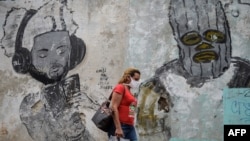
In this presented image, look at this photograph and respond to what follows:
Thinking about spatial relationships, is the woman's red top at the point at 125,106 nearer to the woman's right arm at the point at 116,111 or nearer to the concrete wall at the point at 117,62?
the woman's right arm at the point at 116,111

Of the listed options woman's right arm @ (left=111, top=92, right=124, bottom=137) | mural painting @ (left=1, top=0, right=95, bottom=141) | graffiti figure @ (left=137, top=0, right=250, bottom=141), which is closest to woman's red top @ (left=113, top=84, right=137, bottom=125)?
woman's right arm @ (left=111, top=92, right=124, bottom=137)

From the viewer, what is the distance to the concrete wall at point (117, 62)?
34.2ft

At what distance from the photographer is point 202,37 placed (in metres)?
10.6

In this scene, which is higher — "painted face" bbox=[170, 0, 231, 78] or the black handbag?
"painted face" bbox=[170, 0, 231, 78]

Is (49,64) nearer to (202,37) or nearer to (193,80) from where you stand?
(193,80)

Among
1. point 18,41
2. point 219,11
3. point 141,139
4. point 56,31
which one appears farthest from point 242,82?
point 18,41

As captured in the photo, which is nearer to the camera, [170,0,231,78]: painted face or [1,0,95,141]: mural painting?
[170,0,231,78]: painted face

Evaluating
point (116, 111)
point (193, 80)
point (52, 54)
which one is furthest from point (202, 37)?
point (116, 111)

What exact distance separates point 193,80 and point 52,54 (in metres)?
2.89

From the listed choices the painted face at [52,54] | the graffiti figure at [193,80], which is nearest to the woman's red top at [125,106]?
the graffiti figure at [193,80]

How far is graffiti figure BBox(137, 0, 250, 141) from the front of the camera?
10.3 metres

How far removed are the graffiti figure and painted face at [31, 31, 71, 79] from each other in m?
1.73

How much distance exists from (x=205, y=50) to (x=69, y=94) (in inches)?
109

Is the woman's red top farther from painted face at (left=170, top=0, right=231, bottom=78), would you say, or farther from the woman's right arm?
painted face at (left=170, top=0, right=231, bottom=78)
